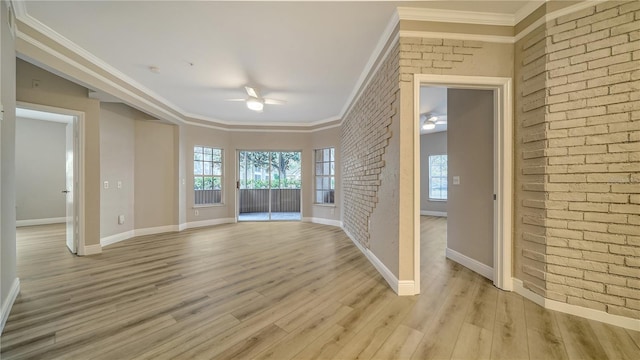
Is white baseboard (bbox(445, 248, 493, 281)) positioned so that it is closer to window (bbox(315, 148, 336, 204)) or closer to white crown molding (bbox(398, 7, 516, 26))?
white crown molding (bbox(398, 7, 516, 26))

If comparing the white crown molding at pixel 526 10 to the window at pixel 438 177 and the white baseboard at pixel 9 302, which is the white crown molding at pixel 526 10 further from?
the window at pixel 438 177

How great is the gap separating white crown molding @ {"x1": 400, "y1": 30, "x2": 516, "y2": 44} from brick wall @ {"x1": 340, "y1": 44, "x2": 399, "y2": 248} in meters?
0.17

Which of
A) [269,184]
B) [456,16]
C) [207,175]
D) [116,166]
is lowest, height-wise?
[269,184]

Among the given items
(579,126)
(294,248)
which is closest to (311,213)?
(294,248)

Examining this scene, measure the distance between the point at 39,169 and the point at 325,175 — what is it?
286 inches

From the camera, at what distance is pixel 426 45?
2.45 meters

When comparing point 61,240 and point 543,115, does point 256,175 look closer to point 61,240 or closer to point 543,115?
point 61,240

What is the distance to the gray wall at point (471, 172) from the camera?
112 inches

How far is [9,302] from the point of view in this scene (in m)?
2.15

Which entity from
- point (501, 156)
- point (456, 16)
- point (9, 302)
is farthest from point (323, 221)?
point (9, 302)

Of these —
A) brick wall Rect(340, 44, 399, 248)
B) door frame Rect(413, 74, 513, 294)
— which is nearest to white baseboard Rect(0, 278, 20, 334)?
door frame Rect(413, 74, 513, 294)

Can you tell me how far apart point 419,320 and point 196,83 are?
4.34 m

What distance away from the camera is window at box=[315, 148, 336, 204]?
6.53m

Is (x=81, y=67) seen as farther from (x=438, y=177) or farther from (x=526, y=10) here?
(x=438, y=177)
